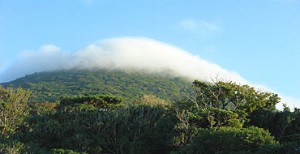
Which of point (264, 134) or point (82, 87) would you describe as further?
point (82, 87)

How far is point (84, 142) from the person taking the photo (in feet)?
81.4

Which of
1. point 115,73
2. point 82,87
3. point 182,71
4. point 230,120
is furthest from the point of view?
point 182,71

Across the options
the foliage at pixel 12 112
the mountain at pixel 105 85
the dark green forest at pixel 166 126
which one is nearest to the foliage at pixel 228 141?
the dark green forest at pixel 166 126

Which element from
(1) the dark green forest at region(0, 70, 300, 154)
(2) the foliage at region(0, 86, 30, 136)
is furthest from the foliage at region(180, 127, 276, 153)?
(2) the foliage at region(0, 86, 30, 136)

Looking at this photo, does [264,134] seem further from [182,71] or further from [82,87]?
[182,71]

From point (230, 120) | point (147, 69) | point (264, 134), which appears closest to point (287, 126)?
point (230, 120)

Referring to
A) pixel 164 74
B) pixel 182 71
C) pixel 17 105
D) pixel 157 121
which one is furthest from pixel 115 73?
pixel 157 121

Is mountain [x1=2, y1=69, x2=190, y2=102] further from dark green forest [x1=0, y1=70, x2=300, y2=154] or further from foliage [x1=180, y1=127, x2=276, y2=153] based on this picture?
foliage [x1=180, y1=127, x2=276, y2=153]

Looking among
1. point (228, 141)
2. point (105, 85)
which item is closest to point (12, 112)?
point (228, 141)

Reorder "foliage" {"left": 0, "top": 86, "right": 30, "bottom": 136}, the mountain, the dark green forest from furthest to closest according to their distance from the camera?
1. the mountain
2. "foliage" {"left": 0, "top": 86, "right": 30, "bottom": 136}
3. the dark green forest

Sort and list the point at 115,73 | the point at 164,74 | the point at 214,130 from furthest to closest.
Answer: the point at 164,74
the point at 115,73
the point at 214,130

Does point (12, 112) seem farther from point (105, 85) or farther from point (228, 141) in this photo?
point (105, 85)

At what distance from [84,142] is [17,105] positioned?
1013cm

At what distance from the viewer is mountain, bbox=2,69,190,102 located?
84.9m
